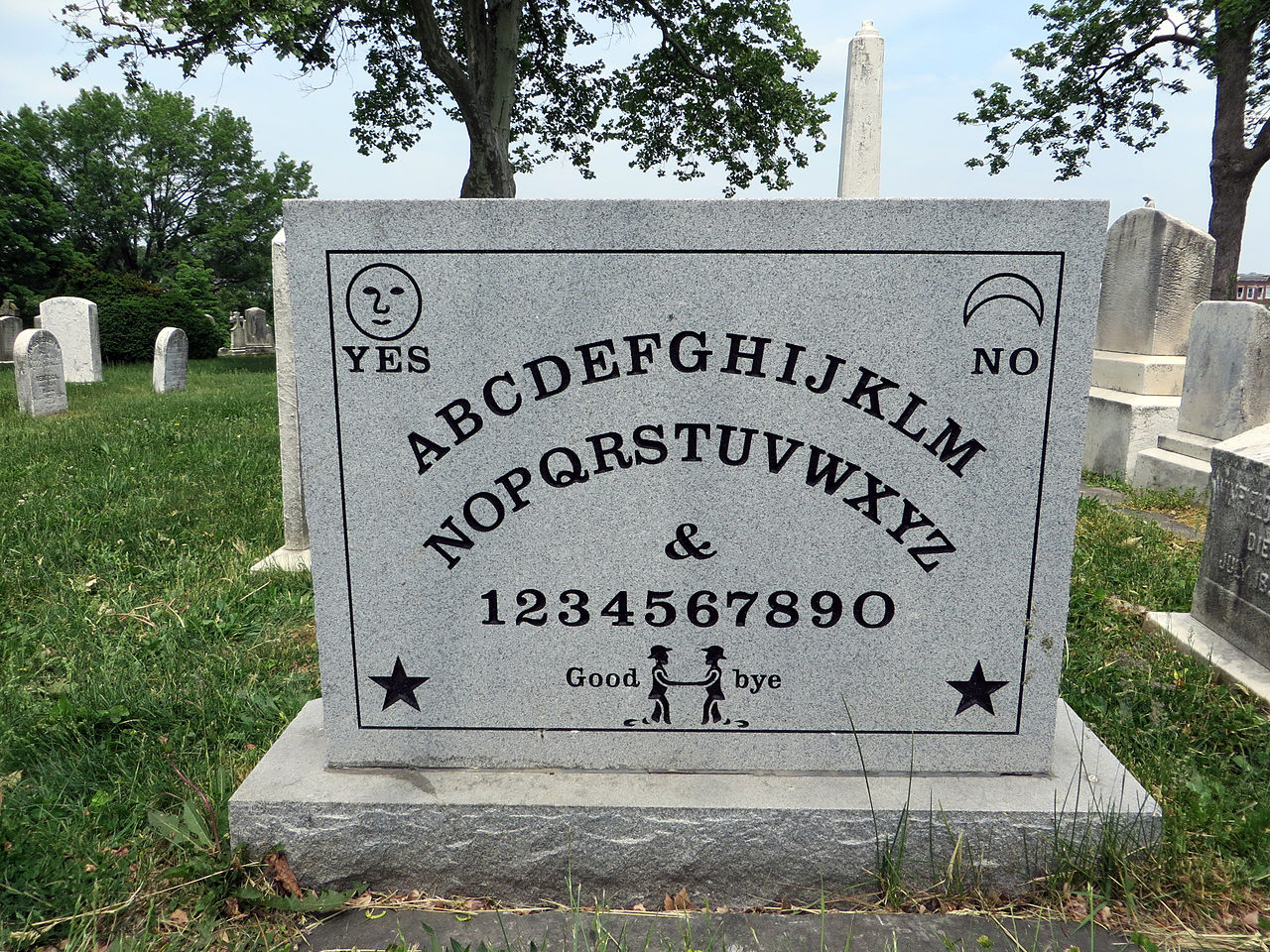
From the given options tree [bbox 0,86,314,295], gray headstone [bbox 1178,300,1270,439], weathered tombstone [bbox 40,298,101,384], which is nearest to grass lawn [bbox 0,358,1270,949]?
gray headstone [bbox 1178,300,1270,439]

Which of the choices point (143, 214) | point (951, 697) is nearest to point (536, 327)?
point (951, 697)

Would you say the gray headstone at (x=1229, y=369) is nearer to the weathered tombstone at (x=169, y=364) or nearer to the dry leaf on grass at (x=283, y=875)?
the dry leaf on grass at (x=283, y=875)

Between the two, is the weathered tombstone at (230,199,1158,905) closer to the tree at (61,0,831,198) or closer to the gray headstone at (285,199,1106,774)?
the gray headstone at (285,199,1106,774)

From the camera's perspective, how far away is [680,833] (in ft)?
6.49

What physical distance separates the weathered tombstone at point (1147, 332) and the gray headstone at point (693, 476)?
5.62 m

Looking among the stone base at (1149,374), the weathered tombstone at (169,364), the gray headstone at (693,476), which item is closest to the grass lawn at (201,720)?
the gray headstone at (693,476)

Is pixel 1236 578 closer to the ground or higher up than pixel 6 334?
closer to the ground

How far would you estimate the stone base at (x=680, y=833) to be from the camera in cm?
196

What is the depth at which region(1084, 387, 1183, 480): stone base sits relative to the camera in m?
6.69

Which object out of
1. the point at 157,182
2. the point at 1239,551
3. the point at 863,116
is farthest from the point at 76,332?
the point at 157,182

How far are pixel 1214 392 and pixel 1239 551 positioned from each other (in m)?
3.56

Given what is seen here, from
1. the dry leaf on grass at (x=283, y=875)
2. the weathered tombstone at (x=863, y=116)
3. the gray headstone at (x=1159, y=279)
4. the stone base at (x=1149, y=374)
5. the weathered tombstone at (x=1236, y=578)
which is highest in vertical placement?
the weathered tombstone at (x=863, y=116)

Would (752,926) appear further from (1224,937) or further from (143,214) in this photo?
(143,214)

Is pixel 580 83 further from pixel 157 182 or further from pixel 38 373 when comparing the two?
pixel 157 182
